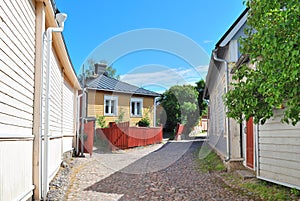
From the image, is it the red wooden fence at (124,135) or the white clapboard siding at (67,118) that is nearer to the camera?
the white clapboard siding at (67,118)

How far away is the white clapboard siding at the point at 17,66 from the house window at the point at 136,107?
17.4 metres

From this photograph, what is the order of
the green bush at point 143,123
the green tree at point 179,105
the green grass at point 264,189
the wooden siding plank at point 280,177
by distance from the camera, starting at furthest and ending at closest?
the green tree at point 179,105 → the green bush at point 143,123 → the wooden siding plank at point 280,177 → the green grass at point 264,189

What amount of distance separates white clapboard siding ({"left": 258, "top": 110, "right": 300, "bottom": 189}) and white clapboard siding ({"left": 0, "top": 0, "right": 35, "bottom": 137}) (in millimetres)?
4698

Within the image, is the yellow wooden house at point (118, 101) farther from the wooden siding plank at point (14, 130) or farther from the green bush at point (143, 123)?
the wooden siding plank at point (14, 130)

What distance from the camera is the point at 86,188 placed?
643cm

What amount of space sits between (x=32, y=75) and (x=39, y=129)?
0.90 metres

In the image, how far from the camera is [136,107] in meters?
22.8

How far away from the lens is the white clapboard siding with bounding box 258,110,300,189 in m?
5.58

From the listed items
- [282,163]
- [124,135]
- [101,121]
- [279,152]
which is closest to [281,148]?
[279,152]

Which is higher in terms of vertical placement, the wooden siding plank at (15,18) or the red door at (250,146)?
the wooden siding plank at (15,18)

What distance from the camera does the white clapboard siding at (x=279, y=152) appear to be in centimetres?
558

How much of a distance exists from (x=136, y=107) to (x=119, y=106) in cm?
178

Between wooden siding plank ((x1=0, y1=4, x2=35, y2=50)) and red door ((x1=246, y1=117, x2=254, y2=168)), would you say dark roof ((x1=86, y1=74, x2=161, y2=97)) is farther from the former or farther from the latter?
wooden siding plank ((x1=0, y1=4, x2=35, y2=50))

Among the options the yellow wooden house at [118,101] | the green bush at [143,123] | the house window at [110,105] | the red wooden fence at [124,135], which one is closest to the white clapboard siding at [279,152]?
the red wooden fence at [124,135]
